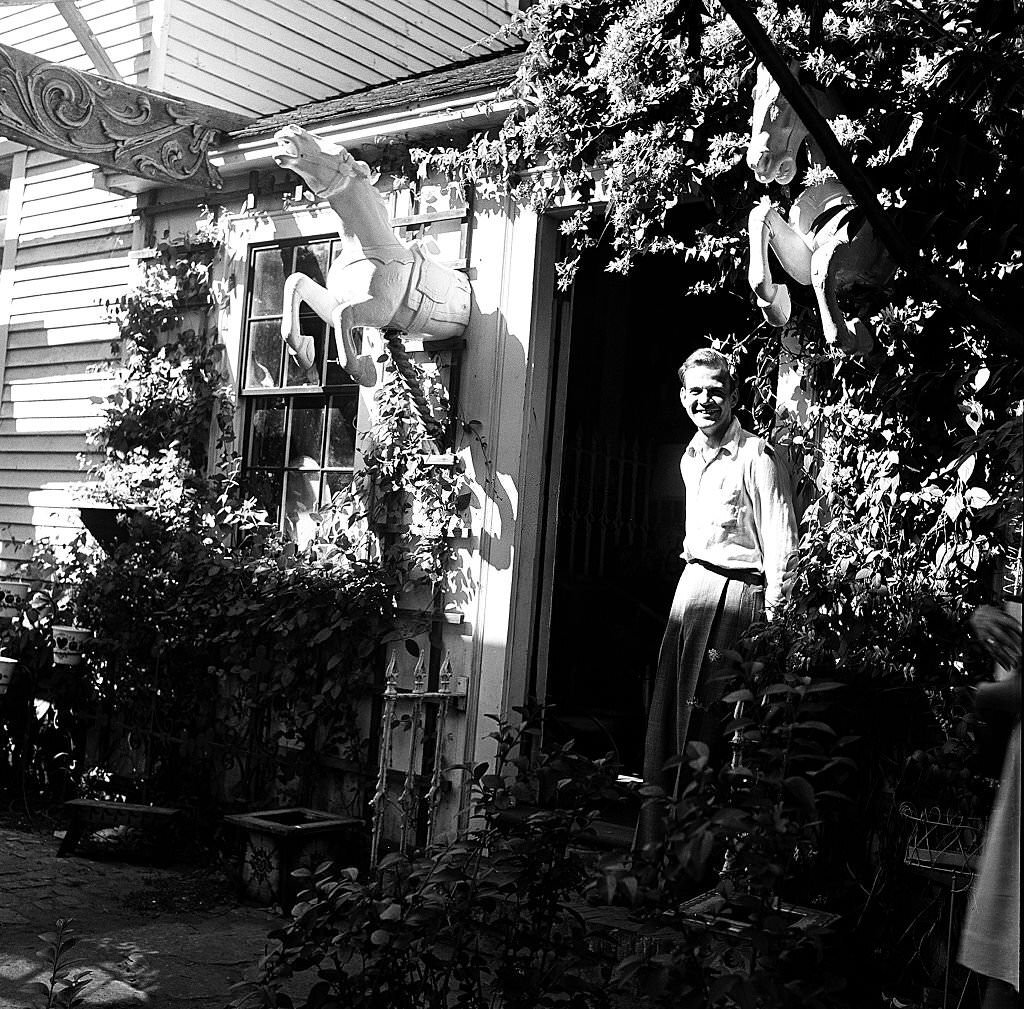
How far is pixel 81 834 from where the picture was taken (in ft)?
22.3

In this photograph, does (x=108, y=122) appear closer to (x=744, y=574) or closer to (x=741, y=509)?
(x=741, y=509)

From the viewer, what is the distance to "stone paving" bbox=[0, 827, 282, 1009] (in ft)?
14.9

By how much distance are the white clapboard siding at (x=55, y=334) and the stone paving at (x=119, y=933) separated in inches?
124

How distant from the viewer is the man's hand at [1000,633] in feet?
8.50

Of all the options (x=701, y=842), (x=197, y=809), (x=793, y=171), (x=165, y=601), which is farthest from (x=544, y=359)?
(x=701, y=842)

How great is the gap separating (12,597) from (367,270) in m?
3.74

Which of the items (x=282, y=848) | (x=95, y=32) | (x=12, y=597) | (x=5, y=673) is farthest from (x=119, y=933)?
(x=95, y=32)

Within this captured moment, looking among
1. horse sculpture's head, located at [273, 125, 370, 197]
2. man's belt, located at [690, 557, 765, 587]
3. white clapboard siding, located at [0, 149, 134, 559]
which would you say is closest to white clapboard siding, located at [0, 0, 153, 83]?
white clapboard siding, located at [0, 149, 134, 559]

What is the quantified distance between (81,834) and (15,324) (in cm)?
471

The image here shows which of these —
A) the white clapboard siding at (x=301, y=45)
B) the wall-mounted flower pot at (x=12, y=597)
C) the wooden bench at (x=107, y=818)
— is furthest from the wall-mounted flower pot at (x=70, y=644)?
the white clapboard siding at (x=301, y=45)

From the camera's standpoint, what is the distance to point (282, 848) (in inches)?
234

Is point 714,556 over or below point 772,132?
below

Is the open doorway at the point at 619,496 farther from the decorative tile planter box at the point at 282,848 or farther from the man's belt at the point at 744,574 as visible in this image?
the man's belt at the point at 744,574

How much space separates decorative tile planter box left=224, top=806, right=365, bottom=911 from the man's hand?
3876mm
